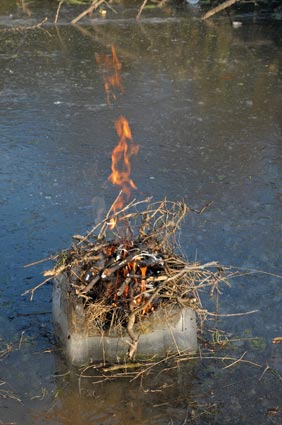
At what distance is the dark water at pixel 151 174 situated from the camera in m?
4.23

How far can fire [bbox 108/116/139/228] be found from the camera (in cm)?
677

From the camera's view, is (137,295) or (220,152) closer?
(137,295)

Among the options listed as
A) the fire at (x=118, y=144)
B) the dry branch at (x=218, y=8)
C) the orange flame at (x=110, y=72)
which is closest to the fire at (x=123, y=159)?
the fire at (x=118, y=144)

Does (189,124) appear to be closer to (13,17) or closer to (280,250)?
(280,250)

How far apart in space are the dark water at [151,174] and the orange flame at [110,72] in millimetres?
100

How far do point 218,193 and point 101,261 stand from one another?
2.55 meters

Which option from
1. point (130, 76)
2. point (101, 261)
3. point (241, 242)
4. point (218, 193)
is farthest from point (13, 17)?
point (101, 261)

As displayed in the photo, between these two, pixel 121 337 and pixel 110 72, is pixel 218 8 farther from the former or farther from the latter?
pixel 121 337

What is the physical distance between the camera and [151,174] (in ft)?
23.5

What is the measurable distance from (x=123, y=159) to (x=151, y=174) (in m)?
0.55

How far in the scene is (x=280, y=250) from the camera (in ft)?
18.9

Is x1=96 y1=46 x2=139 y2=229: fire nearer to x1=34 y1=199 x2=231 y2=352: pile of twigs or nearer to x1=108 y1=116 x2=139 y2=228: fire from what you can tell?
x1=108 y1=116 x2=139 y2=228: fire

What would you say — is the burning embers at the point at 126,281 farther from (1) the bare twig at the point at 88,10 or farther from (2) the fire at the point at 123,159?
(1) the bare twig at the point at 88,10

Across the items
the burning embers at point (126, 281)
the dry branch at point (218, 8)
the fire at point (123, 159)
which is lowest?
the dry branch at point (218, 8)
